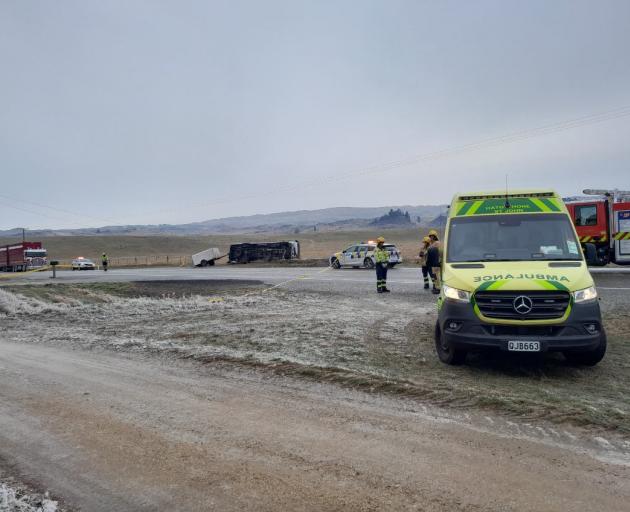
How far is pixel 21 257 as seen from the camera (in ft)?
159

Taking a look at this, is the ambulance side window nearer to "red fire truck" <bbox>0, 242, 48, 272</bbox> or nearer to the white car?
the white car

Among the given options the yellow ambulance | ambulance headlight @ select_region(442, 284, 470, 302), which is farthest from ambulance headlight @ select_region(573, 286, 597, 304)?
ambulance headlight @ select_region(442, 284, 470, 302)

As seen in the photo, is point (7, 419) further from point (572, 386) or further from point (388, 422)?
point (572, 386)

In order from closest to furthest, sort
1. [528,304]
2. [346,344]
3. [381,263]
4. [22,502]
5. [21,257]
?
[22,502], [528,304], [346,344], [381,263], [21,257]

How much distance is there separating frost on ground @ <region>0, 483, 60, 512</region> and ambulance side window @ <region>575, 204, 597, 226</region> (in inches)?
908

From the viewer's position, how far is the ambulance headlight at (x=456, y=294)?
666cm

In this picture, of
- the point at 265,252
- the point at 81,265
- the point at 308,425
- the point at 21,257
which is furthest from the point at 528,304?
the point at 21,257

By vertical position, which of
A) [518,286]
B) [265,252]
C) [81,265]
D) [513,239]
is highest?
[513,239]

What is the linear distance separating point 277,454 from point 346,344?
4438 millimetres

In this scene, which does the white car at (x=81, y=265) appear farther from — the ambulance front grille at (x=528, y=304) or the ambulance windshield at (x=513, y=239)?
the ambulance front grille at (x=528, y=304)

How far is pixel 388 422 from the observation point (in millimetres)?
4996

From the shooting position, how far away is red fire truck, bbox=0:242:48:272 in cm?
4851

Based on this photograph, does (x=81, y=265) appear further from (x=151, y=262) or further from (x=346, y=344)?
(x=346, y=344)

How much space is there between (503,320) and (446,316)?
0.73 meters
